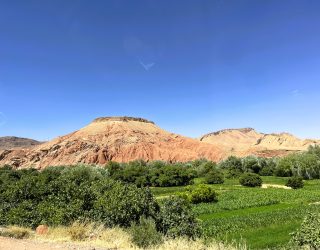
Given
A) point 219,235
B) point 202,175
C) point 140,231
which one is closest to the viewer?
point 140,231

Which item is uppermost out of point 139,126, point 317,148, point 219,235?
point 139,126

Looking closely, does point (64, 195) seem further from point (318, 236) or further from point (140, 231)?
point (318, 236)

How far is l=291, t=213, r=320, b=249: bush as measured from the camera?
13.5 m

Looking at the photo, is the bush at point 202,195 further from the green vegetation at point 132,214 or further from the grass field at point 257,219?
the green vegetation at point 132,214

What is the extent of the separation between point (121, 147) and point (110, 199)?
139201mm

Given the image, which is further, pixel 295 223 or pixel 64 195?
pixel 295 223

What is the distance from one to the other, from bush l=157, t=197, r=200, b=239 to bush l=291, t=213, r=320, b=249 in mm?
5865

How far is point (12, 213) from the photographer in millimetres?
22906

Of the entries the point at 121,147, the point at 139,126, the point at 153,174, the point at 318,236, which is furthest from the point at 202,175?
the point at 139,126

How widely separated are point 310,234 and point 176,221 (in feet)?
24.5

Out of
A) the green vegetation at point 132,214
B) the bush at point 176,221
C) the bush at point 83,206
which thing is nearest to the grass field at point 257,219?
the green vegetation at point 132,214

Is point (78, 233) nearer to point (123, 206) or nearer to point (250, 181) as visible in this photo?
point (123, 206)

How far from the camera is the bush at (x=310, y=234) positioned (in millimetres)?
13453

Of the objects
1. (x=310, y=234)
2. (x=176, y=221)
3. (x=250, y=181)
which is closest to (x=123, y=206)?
(x=176, y=221)
